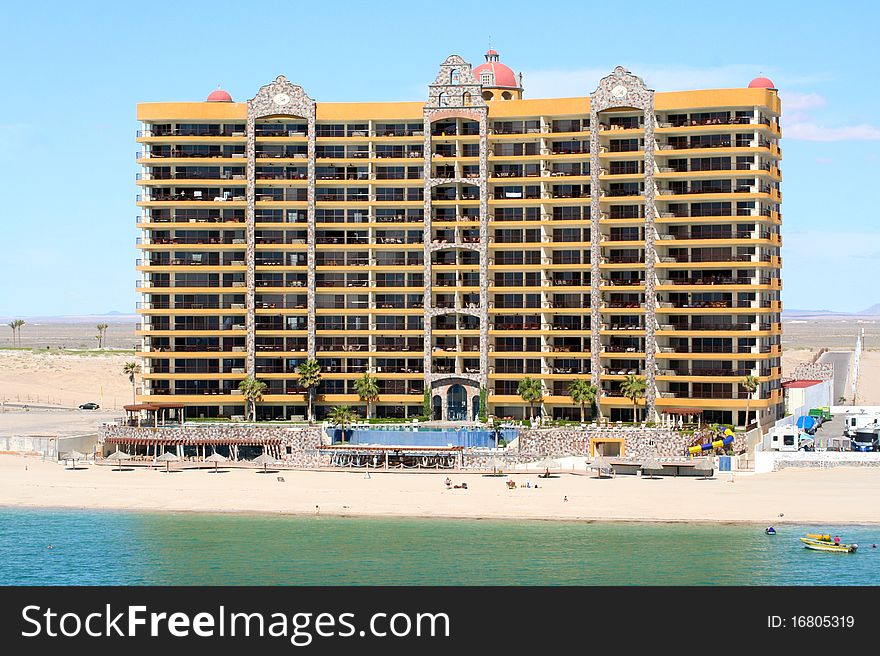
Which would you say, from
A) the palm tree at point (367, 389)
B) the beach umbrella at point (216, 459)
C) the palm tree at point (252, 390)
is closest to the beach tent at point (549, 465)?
the palm tree at point (367, 389)

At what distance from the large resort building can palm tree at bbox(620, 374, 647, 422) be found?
5.30 ft

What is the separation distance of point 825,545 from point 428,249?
6575 cm

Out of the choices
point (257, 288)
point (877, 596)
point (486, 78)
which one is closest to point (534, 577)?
point (877, 596)

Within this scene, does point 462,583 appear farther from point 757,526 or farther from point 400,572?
point 757,526

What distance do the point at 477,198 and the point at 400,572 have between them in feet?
222

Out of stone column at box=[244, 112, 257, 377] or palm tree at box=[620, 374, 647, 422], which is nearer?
palm tree at box=[620, 374, 647, 422]

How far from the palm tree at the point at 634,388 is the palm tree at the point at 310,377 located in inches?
1283

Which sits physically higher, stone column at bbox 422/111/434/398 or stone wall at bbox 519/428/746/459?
stone column at bbox 422/111/434/398

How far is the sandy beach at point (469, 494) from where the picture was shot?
11756cm

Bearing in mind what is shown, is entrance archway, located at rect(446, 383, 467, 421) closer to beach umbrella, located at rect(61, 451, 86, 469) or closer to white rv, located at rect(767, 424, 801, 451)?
white rv, located at rect(767, 424, 801, 451)

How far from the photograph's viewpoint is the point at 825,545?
104 metres

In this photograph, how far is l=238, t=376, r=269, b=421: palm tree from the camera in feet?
514

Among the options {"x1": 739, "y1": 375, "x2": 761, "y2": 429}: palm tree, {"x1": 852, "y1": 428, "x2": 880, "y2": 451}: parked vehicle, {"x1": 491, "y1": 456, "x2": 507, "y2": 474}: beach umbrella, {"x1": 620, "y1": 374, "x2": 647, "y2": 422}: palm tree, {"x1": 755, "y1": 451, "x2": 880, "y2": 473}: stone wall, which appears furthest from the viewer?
{"x1": 620, "y1": 374, "x2": 647, "y2": 422}: palm tree

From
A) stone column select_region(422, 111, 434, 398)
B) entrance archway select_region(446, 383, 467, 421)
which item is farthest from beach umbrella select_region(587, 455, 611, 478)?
stone column select_region(422, 111, 434, 398)
